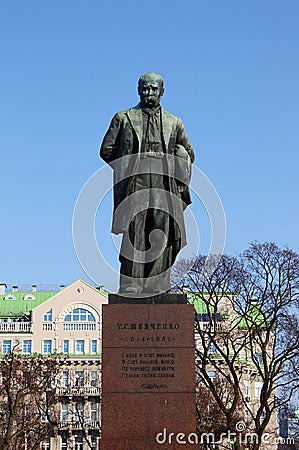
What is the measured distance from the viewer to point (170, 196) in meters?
12.7

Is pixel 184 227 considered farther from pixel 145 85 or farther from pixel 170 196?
pixel 145 85

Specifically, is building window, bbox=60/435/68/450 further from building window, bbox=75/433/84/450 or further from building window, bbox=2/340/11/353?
building window, bbox=2/340/11/353

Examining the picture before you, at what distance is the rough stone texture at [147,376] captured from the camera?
11.0 meters

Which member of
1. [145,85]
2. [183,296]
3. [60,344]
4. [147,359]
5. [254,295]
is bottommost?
[147,359]

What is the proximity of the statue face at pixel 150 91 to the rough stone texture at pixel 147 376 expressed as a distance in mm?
3223

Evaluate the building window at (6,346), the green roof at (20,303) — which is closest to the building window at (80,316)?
the green roof at (20,303)

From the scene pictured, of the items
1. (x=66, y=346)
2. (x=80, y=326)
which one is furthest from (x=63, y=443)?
(x=80, y=326)

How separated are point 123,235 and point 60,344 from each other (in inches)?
1988

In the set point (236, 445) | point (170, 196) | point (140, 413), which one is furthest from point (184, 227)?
point (236, 445)

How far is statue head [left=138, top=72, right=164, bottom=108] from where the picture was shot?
12781 millimetres

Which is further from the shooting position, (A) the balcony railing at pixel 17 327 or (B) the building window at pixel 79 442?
(A) the balcony railing at pixel 17 327

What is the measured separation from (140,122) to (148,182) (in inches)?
36.8

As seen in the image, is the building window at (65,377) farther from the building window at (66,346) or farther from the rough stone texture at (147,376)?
the rough stone texture at (147,376)

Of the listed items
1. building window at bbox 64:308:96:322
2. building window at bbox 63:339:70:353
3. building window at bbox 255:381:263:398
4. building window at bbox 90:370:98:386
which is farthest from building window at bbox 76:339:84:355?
building window at bbox 255:381:263:398
